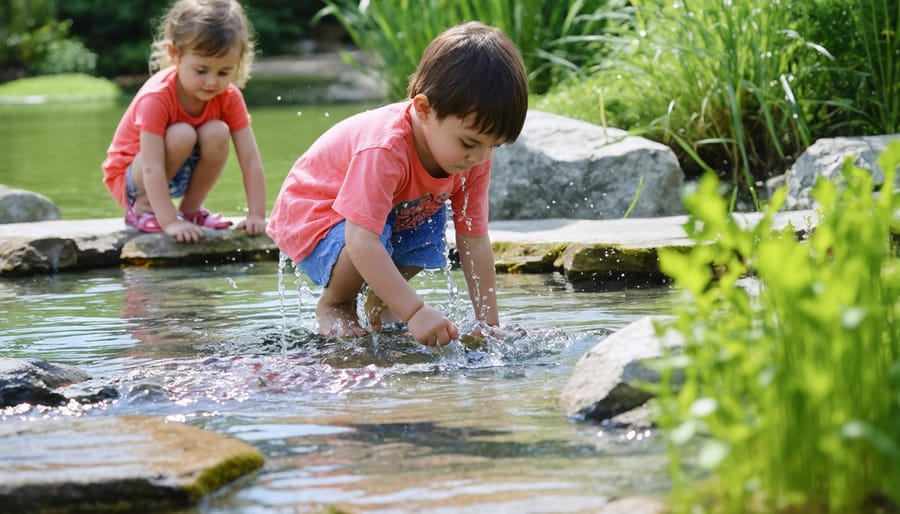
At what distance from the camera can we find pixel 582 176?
233 inches

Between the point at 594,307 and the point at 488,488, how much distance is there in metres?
2.01

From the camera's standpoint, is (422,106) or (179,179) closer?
(422,106)

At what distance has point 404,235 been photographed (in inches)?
158

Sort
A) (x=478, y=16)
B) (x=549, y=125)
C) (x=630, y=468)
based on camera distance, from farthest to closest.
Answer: (x=478, y=16)
(x=549, y=125)
(x=630, y=468)

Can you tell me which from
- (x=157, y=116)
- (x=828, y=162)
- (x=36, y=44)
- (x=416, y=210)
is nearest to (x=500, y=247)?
(x=416, y=210)

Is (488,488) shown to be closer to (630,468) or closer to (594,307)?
(630,468)

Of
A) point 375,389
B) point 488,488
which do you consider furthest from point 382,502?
point 375,389

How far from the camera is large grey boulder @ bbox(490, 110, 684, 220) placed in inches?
230

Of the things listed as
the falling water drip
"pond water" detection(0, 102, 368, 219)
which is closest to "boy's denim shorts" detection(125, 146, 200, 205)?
"pond water" detection(0, 102, 368, 219)

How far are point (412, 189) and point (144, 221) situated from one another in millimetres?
2162

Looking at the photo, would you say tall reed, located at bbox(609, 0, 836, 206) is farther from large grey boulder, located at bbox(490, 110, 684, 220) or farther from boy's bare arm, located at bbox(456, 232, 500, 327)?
boy's bare arm, located at bbox(456, 232, 500, 327)

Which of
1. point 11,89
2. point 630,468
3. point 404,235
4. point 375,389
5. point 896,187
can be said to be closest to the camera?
point 630,468

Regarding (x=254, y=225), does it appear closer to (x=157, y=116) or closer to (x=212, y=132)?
(x=212, y=132)

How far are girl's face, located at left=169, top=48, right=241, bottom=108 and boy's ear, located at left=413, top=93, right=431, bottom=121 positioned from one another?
1984mm
